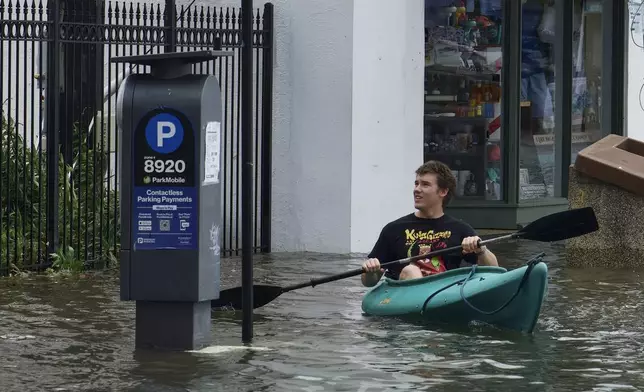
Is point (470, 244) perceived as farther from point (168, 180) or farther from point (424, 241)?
point (168, 180)

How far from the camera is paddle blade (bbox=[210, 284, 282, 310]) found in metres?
10.0

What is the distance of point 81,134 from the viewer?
13742mm

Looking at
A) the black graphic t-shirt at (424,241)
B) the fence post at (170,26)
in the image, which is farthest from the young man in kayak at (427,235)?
the fence post at (170,26)

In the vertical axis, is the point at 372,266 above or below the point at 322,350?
above

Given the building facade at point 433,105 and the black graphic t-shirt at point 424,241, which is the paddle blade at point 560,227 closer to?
the black graphic t-shirt at point 424,241

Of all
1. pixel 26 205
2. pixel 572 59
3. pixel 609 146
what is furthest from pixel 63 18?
pixel 572 59

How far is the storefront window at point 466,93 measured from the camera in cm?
1767

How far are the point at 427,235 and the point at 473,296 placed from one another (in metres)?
0.79

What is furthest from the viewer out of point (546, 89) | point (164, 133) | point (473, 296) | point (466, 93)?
point (546, 89)

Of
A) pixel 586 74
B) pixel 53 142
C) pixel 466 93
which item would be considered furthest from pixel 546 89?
pixel 53 142

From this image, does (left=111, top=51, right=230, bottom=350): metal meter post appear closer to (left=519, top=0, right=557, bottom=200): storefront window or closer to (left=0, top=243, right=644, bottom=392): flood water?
(left=0, top=243, right=644, bottom=392): flood water

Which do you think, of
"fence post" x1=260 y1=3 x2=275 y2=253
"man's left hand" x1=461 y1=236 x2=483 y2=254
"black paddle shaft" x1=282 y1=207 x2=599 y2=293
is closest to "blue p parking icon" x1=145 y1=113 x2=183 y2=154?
"black paddle shaft" x1=282 y1=207 x2=599 y2=293

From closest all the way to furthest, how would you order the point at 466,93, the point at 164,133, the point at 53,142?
the point at 164,133
the point at 53,142
the point at 466,93

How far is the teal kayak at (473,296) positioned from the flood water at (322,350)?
0.33 ft
